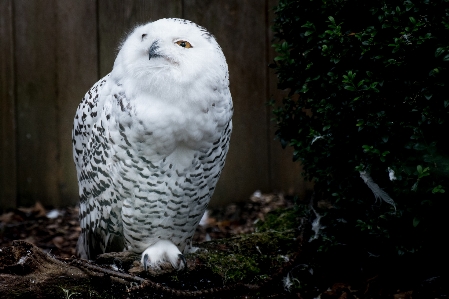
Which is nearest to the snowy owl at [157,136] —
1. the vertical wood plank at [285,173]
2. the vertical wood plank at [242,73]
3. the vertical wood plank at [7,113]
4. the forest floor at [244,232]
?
the forest floor at [244,232]

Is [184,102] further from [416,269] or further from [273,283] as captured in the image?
[416,269]

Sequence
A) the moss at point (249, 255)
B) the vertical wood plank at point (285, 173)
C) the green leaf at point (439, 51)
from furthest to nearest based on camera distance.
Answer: the vertical wood plank at point (285, 173) → the moss at point (249, 255) → the green leaf at point (439, 51)

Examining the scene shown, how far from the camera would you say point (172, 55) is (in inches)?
95.5

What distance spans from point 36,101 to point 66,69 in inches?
13.6

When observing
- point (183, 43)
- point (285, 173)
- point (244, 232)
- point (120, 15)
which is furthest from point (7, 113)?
point (183, 43)

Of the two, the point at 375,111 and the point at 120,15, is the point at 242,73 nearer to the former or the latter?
the point at 120,15

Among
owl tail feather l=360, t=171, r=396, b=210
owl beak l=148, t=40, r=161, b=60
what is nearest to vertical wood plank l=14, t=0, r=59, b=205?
owl beak l=148, t=40, r=161, b=60

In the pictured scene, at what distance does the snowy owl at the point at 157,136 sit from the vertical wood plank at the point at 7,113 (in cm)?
193

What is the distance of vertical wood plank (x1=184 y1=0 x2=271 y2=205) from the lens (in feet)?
15.8

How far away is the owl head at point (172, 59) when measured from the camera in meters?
2.44

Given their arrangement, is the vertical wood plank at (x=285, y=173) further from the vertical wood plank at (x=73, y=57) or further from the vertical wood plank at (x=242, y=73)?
the vertical wood plank at (x=73, y=57)

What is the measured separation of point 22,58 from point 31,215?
1.24m

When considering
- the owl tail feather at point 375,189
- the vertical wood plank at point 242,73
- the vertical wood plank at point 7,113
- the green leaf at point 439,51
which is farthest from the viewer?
the vertical wood plank at point 242,73

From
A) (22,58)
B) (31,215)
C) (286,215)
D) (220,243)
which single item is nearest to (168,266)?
Result: (220,243)
